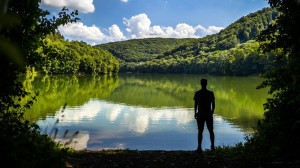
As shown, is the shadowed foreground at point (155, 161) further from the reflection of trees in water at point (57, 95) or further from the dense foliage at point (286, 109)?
the reflection of trees in water at point (57, 95)

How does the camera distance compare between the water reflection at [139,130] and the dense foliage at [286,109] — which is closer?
the dense foliage at [286,109]

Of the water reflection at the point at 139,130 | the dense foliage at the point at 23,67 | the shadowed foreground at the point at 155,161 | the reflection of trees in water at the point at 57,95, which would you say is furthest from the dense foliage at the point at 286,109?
the reflection of trees in water at the point at 57,95

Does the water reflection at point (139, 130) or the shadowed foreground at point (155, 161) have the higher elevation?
the shadowed foreground at point (155, 161)

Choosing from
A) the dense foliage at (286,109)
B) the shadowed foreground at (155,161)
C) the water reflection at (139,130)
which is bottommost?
the water reflection at (139,130)

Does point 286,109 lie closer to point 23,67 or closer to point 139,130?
point 23,67

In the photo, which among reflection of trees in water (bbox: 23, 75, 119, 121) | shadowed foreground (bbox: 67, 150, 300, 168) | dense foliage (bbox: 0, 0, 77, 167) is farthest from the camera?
reflection of trees in water (bbox: 23, 75, 119, 121)

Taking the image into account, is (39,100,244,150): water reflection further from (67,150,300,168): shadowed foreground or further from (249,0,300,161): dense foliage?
A: (249,0,300,161): dense foliage

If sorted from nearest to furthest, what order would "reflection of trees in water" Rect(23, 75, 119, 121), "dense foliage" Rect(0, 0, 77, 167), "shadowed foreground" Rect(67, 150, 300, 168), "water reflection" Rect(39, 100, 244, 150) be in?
"dense foliage" Rect(0, 0, 77, 167) → "shadowed foreground" Rect(67, 150, 300, 168) → "water reflection" Rect(39, 100, 244, 150) → "reflection of trees in water" Rect(23, 75, 119, 121)

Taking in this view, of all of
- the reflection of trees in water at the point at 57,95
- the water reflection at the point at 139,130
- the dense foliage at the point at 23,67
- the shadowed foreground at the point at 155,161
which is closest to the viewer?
the dense foliage at the point at 23,67

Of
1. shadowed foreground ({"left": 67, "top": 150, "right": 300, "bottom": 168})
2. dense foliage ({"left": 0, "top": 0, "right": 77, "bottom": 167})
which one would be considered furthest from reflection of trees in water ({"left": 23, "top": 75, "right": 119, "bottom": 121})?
shadowed foreground ({"left": 67, "top": 150, "right": 300, "bottom": 168})

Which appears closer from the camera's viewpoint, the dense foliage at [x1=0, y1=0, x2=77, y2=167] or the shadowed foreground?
the dense foliage at [x1=0, y1=0, x2=77, y2=167]

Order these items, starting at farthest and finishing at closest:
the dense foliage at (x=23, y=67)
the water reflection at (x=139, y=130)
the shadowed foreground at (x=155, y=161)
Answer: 1. the water reflection at (x=139, y=130)
2. the shadowed foreground at (x=155, y=161)
3. the dense foliage at (x=23, y=67)

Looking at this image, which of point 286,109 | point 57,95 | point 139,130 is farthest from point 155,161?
point 57,95

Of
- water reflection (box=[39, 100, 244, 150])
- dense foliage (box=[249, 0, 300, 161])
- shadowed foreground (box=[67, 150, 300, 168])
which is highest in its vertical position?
dense foliage (box=[249, 0, 300, 161])
